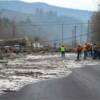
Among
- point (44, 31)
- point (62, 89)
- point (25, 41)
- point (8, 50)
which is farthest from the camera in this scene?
point (44, 31)

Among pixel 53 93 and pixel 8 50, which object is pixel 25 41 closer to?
pixel 8 50

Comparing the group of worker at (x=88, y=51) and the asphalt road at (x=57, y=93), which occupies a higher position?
the asphalt road at (x=57, y=93)

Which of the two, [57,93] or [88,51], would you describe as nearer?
[57,93]

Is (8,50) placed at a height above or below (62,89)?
below

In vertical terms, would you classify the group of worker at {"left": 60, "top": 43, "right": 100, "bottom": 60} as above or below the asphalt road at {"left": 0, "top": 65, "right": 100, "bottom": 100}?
below

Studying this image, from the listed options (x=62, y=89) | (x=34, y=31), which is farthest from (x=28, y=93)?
(x=34, y=31)

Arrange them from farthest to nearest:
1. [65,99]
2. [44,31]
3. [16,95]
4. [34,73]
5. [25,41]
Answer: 1. [44,31]
2. [25,41]
3. [34,73]
4. [16,95]
5. [65,99]

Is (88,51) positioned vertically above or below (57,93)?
below

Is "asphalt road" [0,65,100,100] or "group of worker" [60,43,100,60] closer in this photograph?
"asphalt road" [0,65,100,100]

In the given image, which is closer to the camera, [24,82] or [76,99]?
[76,99]

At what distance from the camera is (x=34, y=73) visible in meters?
28.8

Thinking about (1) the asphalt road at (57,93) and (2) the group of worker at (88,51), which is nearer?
(1) the asphalt road at (57,93)

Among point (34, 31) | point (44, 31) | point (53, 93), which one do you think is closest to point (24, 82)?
point (53, 93)

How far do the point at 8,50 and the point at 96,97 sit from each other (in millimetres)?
51709
